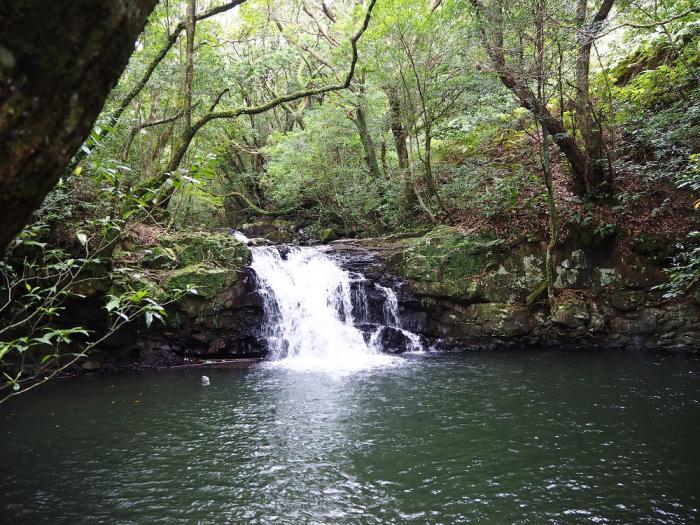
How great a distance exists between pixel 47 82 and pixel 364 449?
566 centimetres

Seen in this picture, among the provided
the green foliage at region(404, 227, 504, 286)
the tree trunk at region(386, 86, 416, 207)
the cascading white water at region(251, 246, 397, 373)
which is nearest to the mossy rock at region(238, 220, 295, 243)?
the tree trunk at region(386, 86, 416, 207)

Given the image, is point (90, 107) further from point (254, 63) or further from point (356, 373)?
point (254, 63)

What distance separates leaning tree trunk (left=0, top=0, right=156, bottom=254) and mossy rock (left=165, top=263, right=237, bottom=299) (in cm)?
991

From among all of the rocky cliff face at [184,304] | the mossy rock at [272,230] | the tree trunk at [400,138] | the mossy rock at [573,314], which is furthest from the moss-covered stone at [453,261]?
the mossy rock at [272,230]

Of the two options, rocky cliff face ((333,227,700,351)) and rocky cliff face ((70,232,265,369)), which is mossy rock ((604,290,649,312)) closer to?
rocky cliff face ((333,227,700,351))

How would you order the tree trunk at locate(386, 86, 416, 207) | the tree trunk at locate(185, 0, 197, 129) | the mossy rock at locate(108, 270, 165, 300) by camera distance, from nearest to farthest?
the mossy rock at locate(108, 270, 165, 300)
the tree trunk at locate(185, 0, 197, 129)
the tree trunk at locate(386, 86, 416, 207)

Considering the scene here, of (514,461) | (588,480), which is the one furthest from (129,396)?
(588,480)

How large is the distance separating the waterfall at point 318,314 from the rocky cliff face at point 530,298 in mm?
814

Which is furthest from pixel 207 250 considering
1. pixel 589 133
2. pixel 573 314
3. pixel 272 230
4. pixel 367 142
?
pixel 589 133

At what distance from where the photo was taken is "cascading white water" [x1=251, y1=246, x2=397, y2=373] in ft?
38.6

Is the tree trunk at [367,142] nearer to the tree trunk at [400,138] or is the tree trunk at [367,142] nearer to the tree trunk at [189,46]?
the tree trunk at [400,138]

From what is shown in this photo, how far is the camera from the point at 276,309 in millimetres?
12148

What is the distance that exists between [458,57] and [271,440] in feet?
39.4

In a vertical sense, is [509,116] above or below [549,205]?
above
